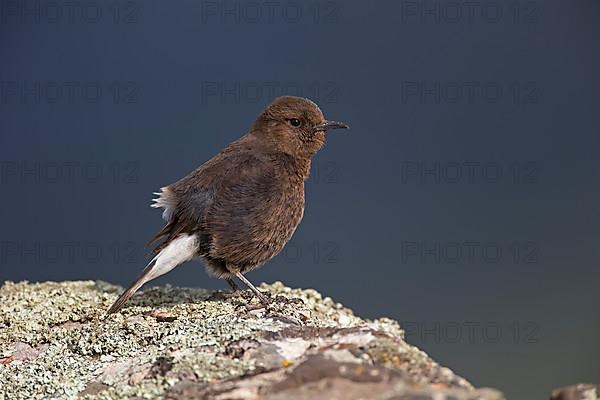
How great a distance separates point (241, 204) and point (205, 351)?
1715mm

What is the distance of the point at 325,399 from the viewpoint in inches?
99.7

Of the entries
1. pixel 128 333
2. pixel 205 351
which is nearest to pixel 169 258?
pixel 128 333

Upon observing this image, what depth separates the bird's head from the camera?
5305 mm

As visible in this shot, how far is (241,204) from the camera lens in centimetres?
493

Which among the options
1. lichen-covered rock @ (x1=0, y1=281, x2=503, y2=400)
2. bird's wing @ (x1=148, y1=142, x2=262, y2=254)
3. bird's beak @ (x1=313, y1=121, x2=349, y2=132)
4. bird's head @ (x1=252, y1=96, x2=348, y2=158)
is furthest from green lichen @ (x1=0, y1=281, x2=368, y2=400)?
bird's beak @ (x1=313, y1=121, x2=349, y2=132)

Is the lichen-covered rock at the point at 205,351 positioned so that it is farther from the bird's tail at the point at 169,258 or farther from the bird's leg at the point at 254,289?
the bird's tail at the point at 169,258

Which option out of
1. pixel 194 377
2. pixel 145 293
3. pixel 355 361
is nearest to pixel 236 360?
pixel 194 377

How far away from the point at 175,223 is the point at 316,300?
106cm

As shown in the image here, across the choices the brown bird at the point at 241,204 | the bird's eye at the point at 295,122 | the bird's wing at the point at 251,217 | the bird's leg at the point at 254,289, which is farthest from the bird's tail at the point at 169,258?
the bird's eye at the point at 295,122

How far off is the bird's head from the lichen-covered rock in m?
0.99

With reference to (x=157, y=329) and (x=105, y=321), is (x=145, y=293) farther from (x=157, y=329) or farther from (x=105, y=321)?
(x=157, y=329)

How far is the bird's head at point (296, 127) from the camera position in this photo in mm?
5305

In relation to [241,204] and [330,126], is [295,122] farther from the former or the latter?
[241,204]

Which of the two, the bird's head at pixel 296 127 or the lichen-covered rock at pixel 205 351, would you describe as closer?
the lichen-covered rock at pixel 205 351
